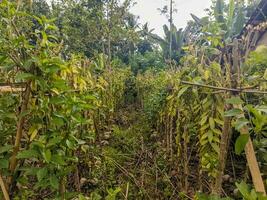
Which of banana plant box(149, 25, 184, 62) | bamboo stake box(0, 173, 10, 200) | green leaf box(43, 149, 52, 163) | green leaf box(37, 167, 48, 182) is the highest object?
banana plant box(149, 25, 184, 62)

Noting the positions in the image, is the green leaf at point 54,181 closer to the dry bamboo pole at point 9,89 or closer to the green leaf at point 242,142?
the dry bamboo pole at point 9,89

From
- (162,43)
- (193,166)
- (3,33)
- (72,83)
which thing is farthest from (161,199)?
(162,43)

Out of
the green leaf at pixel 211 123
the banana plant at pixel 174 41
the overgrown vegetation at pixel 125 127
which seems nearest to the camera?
the overgrown vegetation at pixel 125 127

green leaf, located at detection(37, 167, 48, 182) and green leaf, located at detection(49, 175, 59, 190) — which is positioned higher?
green leaf, located at detection(37, 167, 48, 182)

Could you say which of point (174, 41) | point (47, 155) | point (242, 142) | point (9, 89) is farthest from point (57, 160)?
point (174, 41)

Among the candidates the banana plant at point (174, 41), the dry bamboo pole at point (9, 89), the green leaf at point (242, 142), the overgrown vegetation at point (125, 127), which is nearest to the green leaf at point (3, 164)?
the overgrown vegetation at point (125, 127)

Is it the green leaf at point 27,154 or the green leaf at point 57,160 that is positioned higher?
the green leaf at point 27,154

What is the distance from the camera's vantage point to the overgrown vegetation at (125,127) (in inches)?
41.4

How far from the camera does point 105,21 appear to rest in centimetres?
729

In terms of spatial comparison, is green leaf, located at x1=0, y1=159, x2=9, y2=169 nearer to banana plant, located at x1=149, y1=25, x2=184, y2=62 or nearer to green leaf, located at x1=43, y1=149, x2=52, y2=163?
green leaf, located at x1=43, y1=149, x2=52, y2=163

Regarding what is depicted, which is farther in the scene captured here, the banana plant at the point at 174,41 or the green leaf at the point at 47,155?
the banana plant at the point at 174,41

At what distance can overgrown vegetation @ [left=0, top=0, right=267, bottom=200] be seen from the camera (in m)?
1.05

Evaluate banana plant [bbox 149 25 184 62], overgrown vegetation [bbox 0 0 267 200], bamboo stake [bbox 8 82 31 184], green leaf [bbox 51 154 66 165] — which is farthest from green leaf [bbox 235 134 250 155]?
banana plant [bbox 149 25 184 62]

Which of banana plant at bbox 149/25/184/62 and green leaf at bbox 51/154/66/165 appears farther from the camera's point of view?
banana plant at bbox 149/25/184/62
